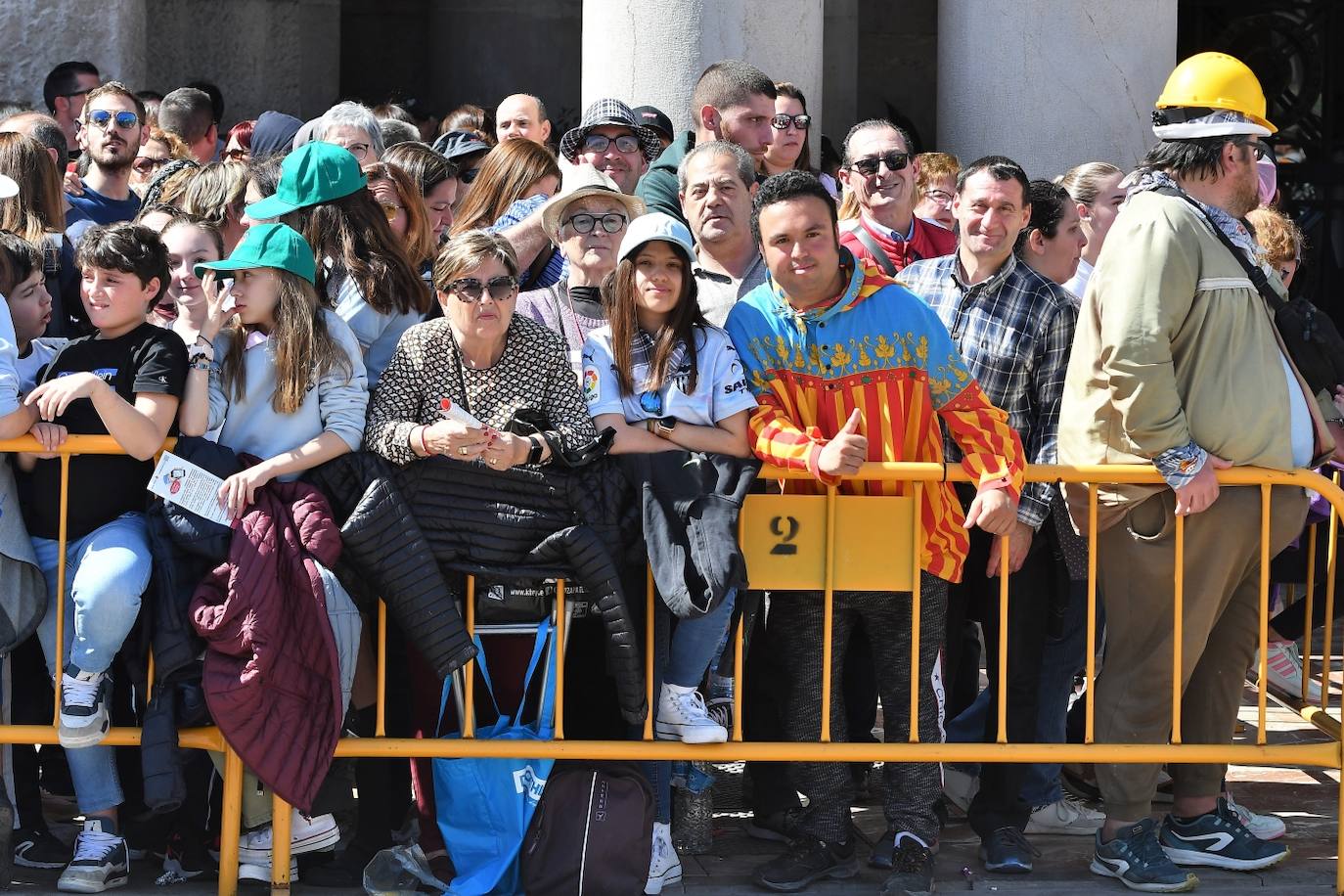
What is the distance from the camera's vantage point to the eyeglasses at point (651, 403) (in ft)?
17.5

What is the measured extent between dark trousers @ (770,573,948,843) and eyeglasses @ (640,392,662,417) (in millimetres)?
701

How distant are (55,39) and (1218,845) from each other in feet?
25.1

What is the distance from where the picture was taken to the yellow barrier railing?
5.21 metres

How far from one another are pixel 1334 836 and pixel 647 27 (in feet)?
15.1

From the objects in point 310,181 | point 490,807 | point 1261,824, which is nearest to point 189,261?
point 310,181

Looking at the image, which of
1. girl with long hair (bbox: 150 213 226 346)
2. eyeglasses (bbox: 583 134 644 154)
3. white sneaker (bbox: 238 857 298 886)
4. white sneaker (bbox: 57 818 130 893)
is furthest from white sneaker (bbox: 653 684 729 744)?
eyeglasses (bbox: 583 134 644 154)

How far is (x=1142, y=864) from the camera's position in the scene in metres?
5.49

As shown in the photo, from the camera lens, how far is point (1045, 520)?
573cm

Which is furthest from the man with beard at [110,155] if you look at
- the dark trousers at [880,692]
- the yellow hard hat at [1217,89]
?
the yellow hard hat at [1217,89]

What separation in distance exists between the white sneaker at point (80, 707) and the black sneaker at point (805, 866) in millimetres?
1949

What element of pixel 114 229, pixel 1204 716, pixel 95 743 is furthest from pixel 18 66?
pixel 1204 716

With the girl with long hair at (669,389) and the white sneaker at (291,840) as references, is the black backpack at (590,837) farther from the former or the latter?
the white sneaker at (291,840)

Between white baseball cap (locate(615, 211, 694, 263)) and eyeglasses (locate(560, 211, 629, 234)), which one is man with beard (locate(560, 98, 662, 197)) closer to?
eyeglasses (locate(560, 211, 629, 234))

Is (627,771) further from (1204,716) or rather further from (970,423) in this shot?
(1204,716)
